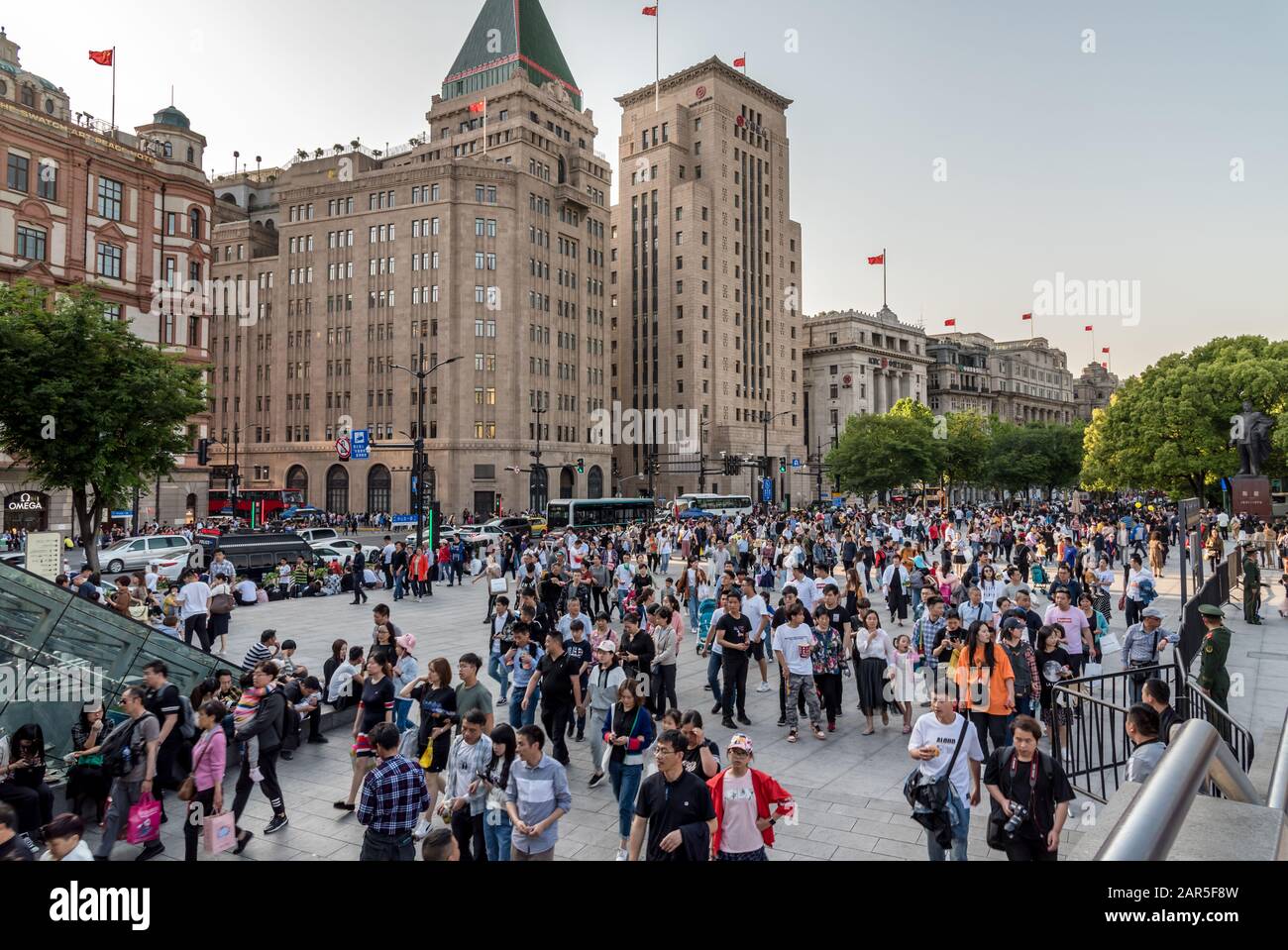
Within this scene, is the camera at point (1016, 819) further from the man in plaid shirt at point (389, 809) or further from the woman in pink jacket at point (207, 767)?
the woman in pink jacket at point (207, 767)

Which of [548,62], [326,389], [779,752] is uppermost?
[548,62]

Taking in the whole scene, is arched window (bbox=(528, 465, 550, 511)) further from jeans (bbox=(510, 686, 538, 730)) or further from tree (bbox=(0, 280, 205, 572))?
jeans (bbox=(510, 686, 538, 730))

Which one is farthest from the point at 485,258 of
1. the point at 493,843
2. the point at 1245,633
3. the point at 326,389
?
the point at 493,843

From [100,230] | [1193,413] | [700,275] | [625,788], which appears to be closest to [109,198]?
[100,230]

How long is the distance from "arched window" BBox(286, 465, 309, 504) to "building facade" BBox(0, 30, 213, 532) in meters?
20.9

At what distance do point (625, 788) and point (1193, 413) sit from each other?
155 ft

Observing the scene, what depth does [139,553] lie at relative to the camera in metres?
29.3

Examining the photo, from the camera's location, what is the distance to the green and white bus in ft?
158

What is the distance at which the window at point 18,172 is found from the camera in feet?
136

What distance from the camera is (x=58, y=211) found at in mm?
43375

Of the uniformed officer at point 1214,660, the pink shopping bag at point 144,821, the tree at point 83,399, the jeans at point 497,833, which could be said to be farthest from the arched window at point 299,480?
the uniformed officer at point 1214,660
